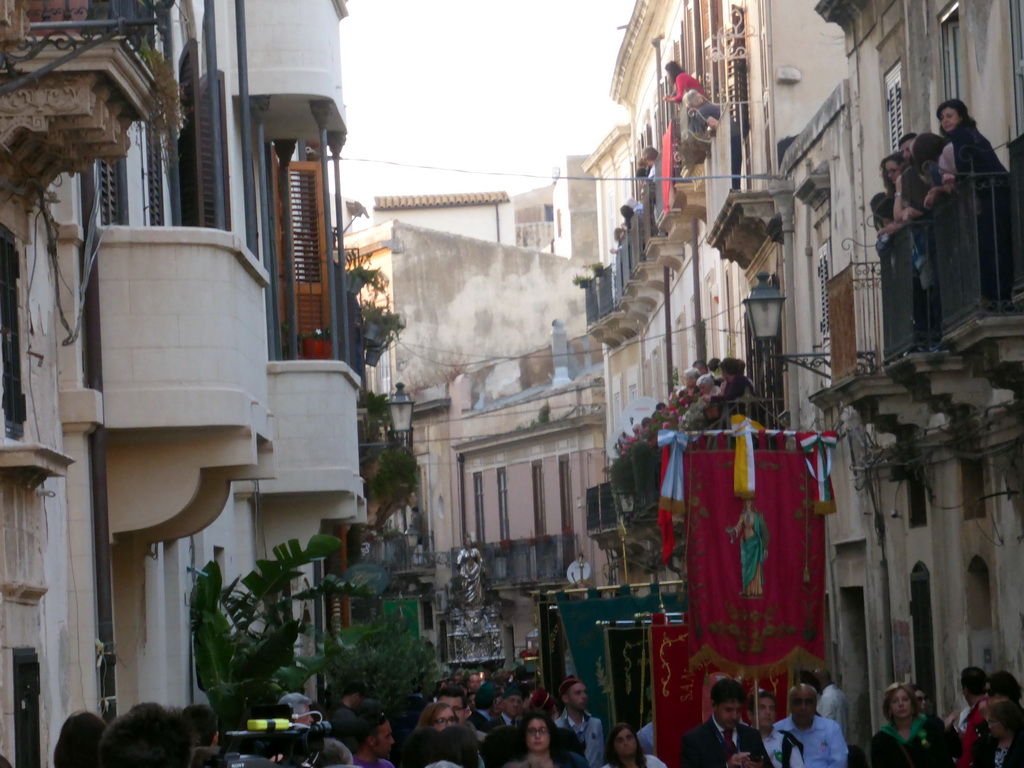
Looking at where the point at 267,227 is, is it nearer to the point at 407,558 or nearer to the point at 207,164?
the point at 207,164

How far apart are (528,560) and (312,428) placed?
40841 mm

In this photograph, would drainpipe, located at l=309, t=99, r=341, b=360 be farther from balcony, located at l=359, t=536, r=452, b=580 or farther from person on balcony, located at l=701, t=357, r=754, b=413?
balcony, located at l=359, t=536, r=452, b=580

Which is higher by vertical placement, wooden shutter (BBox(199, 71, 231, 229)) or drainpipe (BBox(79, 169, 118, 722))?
wooden shutter (BBox(199, 71, 231, 229))

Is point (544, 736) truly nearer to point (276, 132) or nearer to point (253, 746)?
point (253, 746)

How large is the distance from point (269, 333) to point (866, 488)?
6.52 metres

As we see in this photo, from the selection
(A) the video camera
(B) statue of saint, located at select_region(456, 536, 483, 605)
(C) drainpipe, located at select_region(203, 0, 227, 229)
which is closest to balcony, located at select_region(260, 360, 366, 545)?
(C) drainpipe, located at select_region(203, 0, 227, 229)

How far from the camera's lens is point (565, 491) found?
188ft

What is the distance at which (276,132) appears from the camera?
67.3 feet

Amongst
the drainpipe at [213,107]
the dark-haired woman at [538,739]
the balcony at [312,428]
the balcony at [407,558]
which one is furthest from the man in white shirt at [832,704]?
the balcony at [407,558]

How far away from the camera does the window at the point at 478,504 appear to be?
206ft

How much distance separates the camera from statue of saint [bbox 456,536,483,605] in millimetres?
60412

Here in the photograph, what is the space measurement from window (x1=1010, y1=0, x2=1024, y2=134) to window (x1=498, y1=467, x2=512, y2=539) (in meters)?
45.8

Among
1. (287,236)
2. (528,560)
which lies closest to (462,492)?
(528,560)

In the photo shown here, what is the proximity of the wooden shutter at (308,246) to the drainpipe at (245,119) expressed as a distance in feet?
9.45
